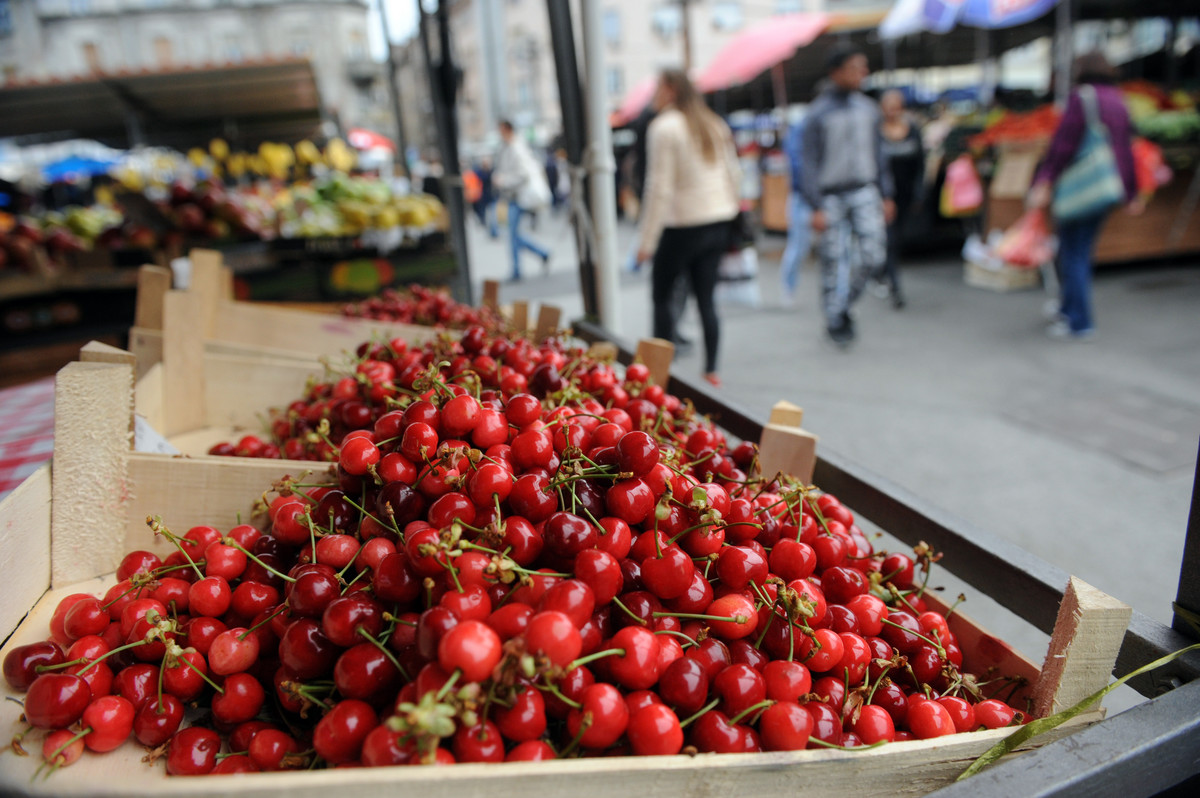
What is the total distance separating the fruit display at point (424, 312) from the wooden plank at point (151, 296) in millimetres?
699

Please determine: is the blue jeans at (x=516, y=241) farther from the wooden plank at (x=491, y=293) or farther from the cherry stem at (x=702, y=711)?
the cherry stem at (x=702, y=711)

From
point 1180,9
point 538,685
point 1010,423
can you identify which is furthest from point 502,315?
point 1180,9

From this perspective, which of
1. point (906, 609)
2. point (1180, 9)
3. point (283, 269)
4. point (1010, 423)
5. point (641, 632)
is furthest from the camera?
point (1180, 9)

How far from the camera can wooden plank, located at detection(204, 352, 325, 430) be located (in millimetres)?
2301

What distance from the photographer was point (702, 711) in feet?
2.92

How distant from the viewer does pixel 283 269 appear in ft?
15.5

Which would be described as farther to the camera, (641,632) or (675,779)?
(641,632)

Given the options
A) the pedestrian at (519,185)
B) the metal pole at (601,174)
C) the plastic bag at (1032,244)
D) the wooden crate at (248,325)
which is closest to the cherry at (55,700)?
the wooden crate at (248,325)

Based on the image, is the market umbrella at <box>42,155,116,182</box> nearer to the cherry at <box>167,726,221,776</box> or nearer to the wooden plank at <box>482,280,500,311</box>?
the wooden plank at <box>482,280,500,311</box>

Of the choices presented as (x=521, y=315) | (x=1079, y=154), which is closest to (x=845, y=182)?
(x=1079, y=154)

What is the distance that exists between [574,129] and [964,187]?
700cm

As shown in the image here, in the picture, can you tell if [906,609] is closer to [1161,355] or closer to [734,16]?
[1161,355]

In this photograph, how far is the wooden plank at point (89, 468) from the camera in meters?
1.34

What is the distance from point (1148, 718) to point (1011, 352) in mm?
5203
